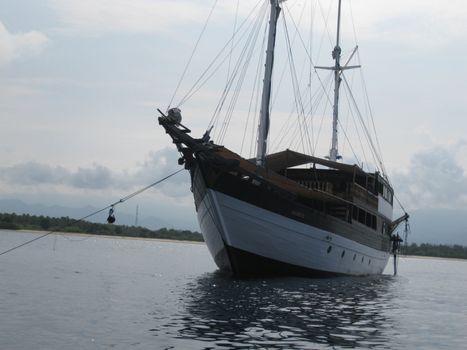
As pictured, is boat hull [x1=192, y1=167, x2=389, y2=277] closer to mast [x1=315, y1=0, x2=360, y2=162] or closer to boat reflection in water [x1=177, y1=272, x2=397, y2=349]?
boat reflection in water [x1=177, y1=272, x2=397, y2=349]

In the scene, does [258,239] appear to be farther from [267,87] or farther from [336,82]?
[336,82]

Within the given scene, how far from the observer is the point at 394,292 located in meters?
35.5

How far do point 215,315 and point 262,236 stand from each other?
11100 millimetres

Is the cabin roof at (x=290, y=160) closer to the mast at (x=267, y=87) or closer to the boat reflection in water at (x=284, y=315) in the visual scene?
the mast at (x=267, y=87)

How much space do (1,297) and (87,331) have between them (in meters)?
6.99

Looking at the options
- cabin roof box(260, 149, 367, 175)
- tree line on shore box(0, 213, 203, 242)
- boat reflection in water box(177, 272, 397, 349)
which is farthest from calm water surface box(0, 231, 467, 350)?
tree line on shore box(0, 213, 203, 242)

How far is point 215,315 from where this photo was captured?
20781 millimetres

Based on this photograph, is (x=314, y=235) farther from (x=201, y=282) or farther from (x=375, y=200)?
(x=375, y=200)

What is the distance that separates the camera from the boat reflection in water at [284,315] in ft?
57.4

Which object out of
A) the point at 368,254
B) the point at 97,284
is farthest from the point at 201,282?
the point at 368,254

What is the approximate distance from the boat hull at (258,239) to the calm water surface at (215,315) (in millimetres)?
837

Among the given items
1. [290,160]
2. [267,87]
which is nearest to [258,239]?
[290,160]

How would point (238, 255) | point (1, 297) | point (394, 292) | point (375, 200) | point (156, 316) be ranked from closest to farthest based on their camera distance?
point (156, 316) → point (1, 297) → point (238, 255) → point (394, 292) → point (375, 200)

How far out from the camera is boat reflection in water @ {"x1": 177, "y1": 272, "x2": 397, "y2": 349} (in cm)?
1748
